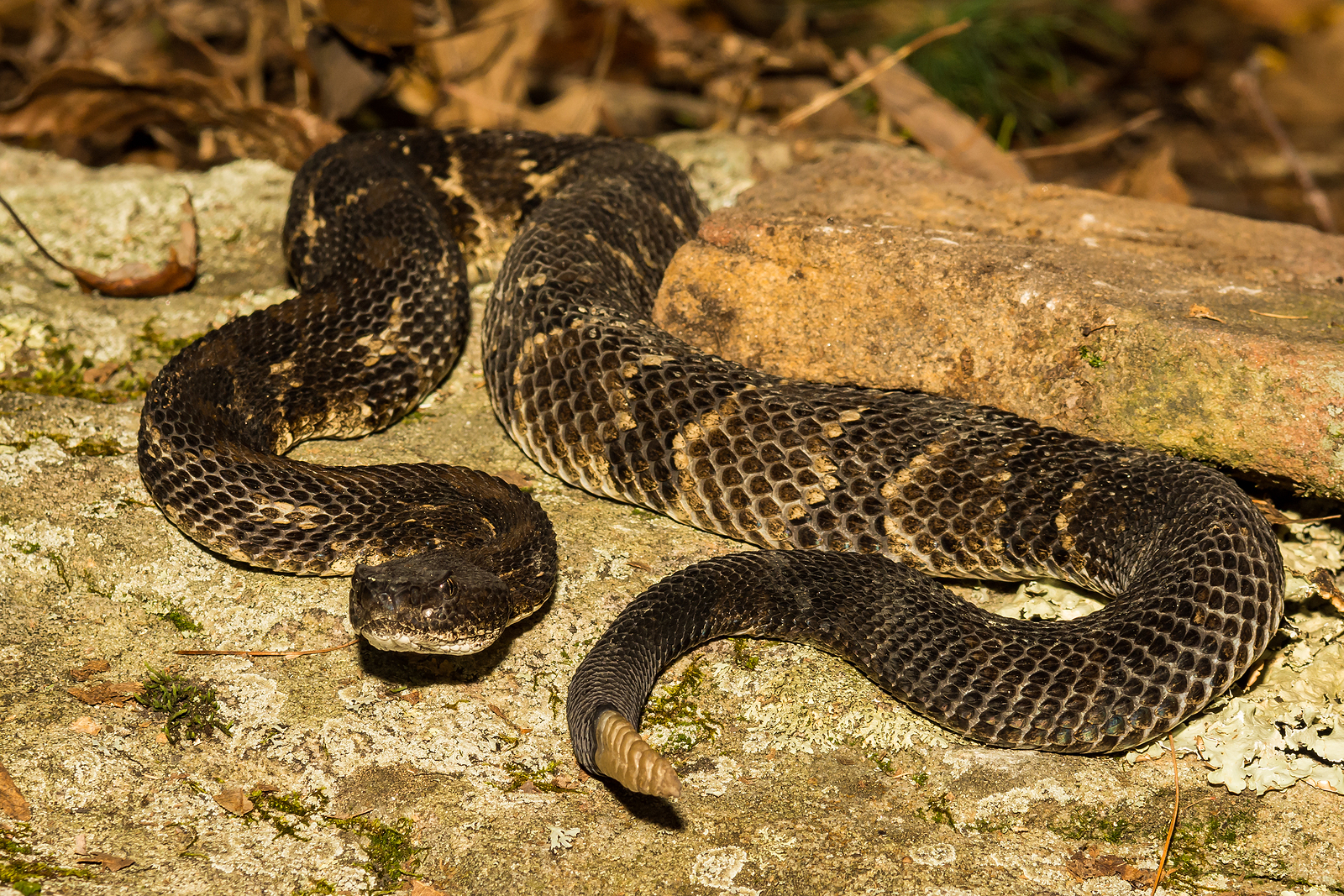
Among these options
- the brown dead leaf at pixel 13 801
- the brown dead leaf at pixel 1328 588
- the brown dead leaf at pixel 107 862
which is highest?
the brown dead leaf at pixel 1328 588

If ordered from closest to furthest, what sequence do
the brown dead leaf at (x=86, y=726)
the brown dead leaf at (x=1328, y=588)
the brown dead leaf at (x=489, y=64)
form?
the brown dead leaf at (x=86, y=726) → the brown dead leaf at (x=1328, y=588) → the brown dead leaf at (x=489, y=64)

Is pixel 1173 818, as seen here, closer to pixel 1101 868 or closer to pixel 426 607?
pixel 1101 868

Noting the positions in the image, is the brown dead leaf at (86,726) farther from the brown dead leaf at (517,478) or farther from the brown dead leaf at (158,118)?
the brown dead leaf at (158,118)

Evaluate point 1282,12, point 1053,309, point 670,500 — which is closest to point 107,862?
point 670,500

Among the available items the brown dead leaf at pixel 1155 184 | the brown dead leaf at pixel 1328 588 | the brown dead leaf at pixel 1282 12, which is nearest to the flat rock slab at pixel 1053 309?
the brown dead leaf at pixel 1328 588

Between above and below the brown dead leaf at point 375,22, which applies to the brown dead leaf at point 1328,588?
below

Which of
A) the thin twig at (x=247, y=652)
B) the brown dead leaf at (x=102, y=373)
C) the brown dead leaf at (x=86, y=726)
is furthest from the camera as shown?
the brown dead leaf at (x=102, y=373)

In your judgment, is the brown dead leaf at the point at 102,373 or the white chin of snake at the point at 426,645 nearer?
the white chin of snake at the point at 426,645
